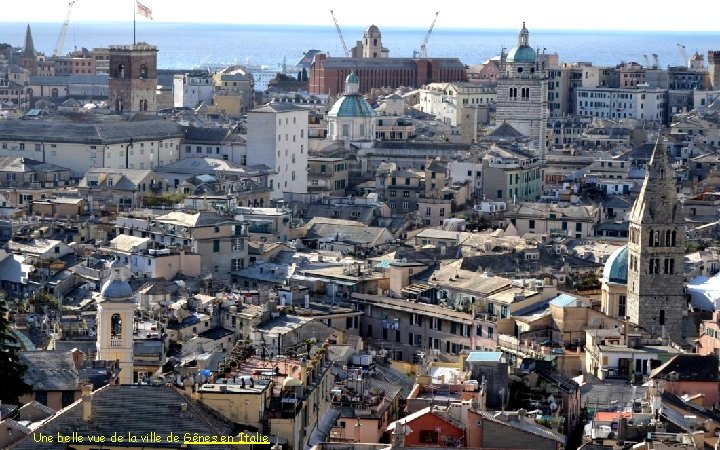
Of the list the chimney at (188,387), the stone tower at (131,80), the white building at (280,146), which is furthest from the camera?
the stone tower at (131,80)

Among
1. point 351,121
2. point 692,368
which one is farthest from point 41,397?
point 351,121

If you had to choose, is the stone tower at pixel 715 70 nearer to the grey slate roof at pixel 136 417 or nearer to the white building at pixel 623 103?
the white building at pixel 623 103

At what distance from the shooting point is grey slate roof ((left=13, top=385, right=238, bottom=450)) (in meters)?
31.9

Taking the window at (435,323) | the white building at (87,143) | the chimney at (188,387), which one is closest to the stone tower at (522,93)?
the white building at (87,143)

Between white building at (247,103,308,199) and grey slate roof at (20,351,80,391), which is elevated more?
white building at (247,103,308,199)

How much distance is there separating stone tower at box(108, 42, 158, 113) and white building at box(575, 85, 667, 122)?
51.0m

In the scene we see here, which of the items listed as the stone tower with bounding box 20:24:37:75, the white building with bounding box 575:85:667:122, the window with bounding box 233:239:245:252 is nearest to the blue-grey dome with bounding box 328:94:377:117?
the window with bounding box 233:239:245:252

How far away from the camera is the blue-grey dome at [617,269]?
198 feet

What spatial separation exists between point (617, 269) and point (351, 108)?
2155 inches

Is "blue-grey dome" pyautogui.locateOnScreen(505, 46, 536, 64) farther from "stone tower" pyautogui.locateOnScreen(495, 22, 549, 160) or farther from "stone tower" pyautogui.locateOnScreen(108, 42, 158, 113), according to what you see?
"stone tower" pyautogui.locateOnScreen(108, 42, 158, 113)

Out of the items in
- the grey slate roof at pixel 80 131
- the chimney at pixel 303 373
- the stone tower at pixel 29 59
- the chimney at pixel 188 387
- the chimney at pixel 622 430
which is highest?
the stone tower at pixel 29 59

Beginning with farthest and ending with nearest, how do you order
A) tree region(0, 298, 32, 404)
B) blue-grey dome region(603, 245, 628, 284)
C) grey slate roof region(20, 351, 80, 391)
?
blue-grey dome region(603, 245, 628, 284), grey slate roof region(20, 351, 80, 391), tree region(0, 298, 32, 404)

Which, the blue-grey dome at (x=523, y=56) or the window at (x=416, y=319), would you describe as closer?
the window at (x=416, y=319)

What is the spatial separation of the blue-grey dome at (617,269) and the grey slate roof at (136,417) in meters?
28.4
